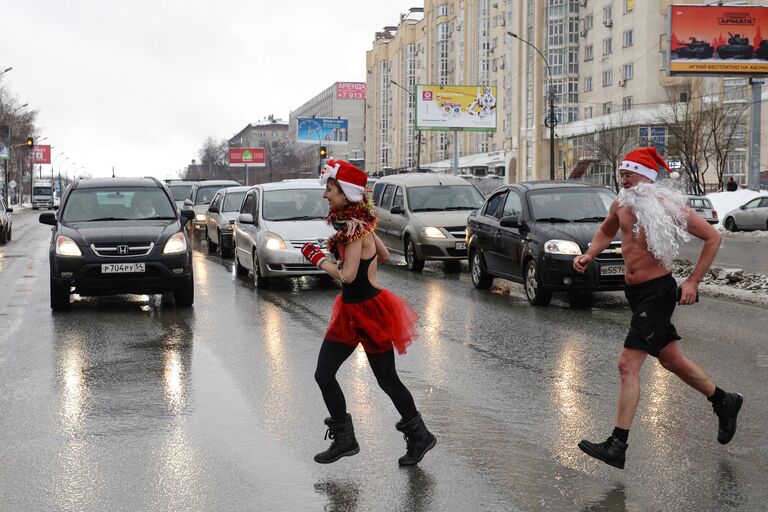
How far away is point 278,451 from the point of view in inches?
232

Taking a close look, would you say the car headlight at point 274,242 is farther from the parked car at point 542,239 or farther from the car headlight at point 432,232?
the car headlight at point 432,232

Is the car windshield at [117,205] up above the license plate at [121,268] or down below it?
above

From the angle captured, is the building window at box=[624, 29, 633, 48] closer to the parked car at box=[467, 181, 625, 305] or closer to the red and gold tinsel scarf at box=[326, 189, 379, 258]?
the parked car at box=[467, 181, 625, 305]

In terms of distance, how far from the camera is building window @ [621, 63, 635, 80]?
64.7 metres

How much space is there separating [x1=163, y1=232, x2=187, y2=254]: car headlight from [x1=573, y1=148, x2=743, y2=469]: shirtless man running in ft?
26.6

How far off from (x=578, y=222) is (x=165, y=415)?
8.40 metres

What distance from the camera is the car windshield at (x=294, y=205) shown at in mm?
17016

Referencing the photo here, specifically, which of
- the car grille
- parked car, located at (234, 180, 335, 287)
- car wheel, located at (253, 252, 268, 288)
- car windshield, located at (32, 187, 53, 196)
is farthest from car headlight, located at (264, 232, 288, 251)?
car windshield, located at (32, 187, 53, 196)

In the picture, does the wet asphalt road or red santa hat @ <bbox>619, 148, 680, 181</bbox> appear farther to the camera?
red santa hat @ <bbox>619, 148, 680, 181</bbox>

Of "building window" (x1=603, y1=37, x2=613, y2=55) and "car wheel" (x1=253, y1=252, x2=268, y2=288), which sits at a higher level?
"building window" (x1=603, y1=37, x2=613, y2=55)

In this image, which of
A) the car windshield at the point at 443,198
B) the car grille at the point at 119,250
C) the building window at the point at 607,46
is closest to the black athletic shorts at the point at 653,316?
the car grille at the point at 119,250

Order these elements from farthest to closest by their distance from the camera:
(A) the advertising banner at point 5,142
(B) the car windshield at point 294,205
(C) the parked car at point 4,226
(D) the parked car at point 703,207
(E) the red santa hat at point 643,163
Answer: (A) the advertising banner at point 5,142
(D) the parked car at point 703,207
(C) the parked car at point 4,226
(B) the car windshield at point 294,205
(E) the red santa hat at point 643,163

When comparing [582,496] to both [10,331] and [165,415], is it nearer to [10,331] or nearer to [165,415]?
[165,415]

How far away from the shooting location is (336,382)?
220 inches
